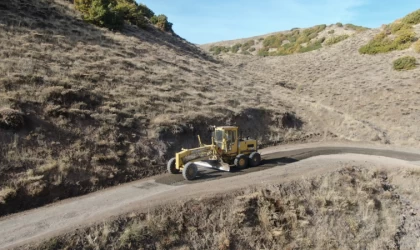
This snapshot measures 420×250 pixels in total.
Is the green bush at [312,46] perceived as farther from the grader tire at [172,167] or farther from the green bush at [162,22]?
the grader tire at [172,167]

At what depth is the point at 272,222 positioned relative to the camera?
36.8 feet

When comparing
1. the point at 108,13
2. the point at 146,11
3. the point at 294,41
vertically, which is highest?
the point at 146,11

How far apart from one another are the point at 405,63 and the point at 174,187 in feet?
123

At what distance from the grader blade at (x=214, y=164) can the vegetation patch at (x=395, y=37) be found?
3953 centimetres

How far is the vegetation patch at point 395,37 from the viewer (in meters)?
42.8

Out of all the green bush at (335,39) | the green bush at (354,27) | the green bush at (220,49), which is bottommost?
the green bush at (335,39)

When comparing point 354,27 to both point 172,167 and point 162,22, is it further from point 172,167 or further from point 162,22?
point 172,167

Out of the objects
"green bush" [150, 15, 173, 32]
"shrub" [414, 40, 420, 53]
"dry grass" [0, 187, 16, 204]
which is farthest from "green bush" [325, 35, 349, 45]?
"dry grass" [0, 187, 16, 204]

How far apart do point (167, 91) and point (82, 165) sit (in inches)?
413

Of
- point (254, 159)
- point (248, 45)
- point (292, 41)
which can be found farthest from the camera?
point (248, 45)

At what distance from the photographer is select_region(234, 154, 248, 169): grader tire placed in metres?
16.0

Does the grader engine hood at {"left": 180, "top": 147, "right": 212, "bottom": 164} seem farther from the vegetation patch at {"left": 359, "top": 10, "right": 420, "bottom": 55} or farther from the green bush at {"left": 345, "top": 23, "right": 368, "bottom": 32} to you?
the green bush at {"left": 345, "top": 23, "right": 368, "bottom": 32}

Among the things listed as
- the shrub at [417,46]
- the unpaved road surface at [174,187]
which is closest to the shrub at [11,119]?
the unpaved road surface at [174,187]

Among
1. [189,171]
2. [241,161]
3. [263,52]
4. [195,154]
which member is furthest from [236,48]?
[189,171]
